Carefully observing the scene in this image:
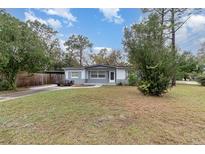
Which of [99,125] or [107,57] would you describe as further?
[107,57]

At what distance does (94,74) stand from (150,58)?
17080 millimetres

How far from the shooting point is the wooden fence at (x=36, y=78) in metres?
21.3

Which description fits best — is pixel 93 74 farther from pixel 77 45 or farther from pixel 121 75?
pixel 77 45

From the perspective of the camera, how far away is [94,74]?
2694cm

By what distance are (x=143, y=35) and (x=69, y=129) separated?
23.9 ft

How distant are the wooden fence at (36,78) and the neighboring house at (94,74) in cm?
276

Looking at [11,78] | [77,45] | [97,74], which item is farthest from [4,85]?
[77,45]

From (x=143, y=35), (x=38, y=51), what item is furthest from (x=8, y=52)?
(x=143, y=35)

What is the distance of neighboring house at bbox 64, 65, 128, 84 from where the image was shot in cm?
2594

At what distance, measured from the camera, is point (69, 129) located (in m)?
5.02

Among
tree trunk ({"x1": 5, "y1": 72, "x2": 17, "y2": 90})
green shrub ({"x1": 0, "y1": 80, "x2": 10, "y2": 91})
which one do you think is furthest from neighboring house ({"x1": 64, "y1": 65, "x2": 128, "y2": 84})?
green shrub ({"x1": 0, "y1": 80, "x2": 10, "y2": 91})

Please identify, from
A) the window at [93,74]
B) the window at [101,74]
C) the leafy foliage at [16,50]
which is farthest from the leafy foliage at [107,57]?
the leafy foliage at [16,50]

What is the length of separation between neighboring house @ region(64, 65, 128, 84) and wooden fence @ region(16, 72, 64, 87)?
2756 millimetres
